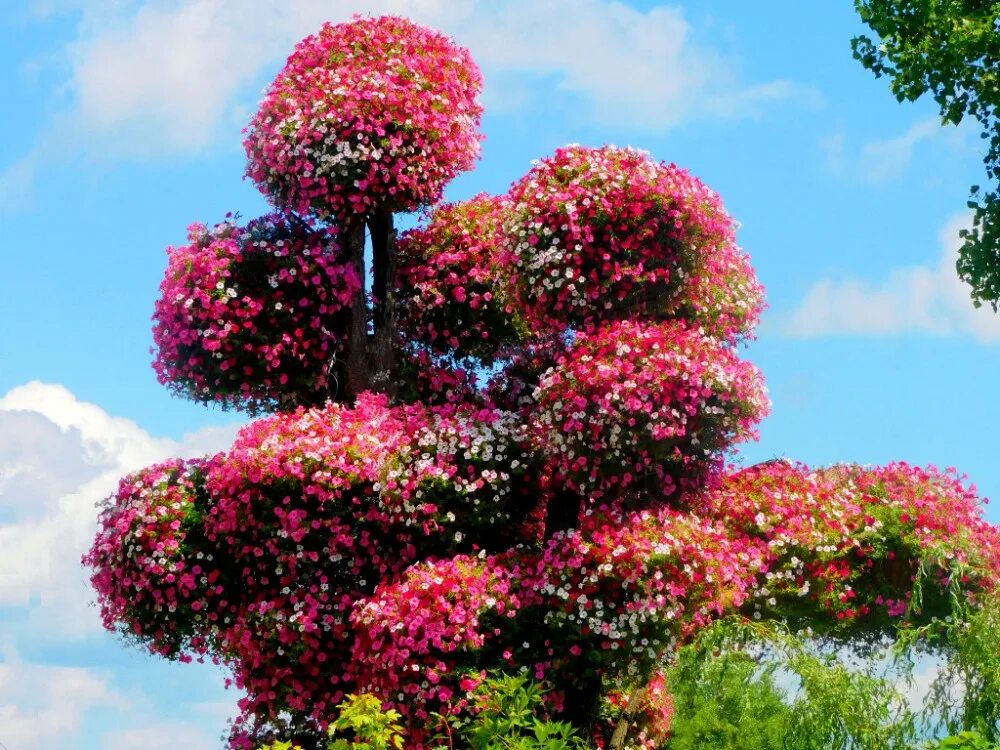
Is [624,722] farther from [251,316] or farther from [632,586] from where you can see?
[251,316]

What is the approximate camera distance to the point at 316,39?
1575 centimetres

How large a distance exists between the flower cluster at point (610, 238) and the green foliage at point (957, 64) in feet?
13.7

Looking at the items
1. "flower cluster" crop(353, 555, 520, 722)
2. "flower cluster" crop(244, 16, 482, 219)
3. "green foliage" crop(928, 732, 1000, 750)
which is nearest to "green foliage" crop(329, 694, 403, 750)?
"flower cluster" crop(353, 555, 520, 722)

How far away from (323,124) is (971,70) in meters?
8.06

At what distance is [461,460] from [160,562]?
3.47 metres

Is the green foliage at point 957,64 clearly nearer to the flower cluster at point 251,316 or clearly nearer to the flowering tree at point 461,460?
the flowering tree at point 461,460

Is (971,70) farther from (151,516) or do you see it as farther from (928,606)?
(151,516)

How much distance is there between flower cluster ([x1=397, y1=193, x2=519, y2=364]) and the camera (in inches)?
607

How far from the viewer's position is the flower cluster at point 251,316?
14.6m

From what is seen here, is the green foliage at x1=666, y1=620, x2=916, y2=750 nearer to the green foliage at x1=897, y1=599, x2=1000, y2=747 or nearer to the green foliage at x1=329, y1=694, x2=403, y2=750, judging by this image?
the green foliage at x1=897, y1=599, x2=1000, y2=747

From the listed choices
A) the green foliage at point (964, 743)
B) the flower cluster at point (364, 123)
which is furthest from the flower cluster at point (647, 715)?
the flower cluster at point (364, 123)

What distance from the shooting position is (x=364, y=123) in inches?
575

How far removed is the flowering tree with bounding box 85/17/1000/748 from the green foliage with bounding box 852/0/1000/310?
3.56m

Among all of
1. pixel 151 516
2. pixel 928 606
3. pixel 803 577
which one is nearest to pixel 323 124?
pixel 151 516
